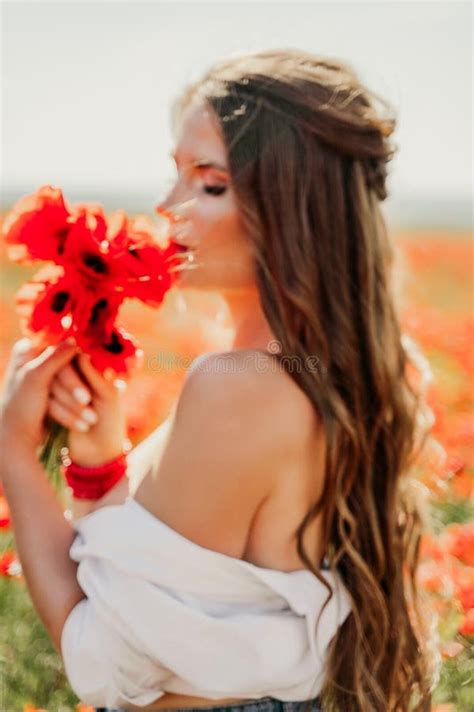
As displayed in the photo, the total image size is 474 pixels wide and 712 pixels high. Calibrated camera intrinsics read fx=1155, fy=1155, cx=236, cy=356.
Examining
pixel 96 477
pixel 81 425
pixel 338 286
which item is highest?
pixel 338 286

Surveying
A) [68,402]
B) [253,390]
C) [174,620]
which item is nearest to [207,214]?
[253,390]

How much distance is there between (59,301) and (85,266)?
98 millimetres

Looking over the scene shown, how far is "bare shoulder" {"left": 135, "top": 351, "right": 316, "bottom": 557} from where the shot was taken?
1.90 metres

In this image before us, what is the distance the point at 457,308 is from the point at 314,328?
7.62m

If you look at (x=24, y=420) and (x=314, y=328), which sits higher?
(x=314, y=328)

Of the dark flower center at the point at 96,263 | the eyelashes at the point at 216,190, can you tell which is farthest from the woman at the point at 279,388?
the dark flower center at the point at 96,263

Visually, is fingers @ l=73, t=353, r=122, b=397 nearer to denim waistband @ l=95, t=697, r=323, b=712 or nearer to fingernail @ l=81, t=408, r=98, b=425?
fingernail @ l=81, t=408, r=98, b=425

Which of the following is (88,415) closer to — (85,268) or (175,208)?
(85,268)

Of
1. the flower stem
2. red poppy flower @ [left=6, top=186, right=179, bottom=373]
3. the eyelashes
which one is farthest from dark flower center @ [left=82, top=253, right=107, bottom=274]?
the flower stem

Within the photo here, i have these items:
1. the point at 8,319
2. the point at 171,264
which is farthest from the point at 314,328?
the point at 8,319

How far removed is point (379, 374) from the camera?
2.08m

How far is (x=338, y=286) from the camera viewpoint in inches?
80.4

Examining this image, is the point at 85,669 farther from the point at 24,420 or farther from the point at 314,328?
the point at 314,328

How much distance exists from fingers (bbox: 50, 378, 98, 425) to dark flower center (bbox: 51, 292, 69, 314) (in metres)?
0.16
